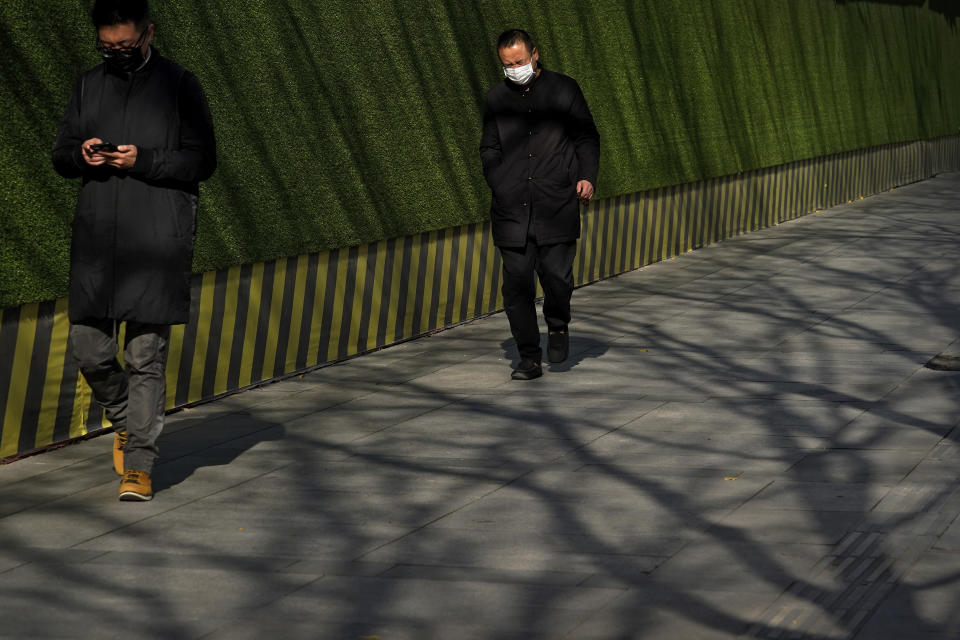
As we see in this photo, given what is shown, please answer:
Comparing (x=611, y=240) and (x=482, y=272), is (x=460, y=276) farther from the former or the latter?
(x=611, y=240)

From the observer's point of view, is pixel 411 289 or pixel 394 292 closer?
pixel 394 292

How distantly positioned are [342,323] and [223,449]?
9.37ft

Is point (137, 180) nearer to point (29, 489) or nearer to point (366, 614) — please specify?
point (29, 489)

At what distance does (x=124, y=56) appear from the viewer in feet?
22.1

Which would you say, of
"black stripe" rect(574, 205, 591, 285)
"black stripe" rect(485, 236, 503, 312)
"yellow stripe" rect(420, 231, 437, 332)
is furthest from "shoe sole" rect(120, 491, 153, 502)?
"black stripe" rect(574, 205, 591, 285)

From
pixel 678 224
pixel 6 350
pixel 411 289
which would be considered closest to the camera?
pixel 6 350

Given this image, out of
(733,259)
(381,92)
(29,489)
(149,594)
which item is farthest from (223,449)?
(733,259)

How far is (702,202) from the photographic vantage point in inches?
727

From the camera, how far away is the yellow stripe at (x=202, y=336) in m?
9.29

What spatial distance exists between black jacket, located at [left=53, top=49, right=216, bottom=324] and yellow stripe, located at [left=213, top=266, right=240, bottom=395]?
2628 mm

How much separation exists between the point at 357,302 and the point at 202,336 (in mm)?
1823

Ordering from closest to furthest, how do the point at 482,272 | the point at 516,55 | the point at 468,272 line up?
the point at 516,55
the point at 468,272
the point at 482,272

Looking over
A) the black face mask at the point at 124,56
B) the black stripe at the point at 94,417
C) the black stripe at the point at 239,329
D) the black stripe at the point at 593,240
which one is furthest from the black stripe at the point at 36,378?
the black stripe at the point at 593,240

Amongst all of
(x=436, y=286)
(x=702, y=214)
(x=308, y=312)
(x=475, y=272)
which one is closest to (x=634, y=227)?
(x=702, y=214)
